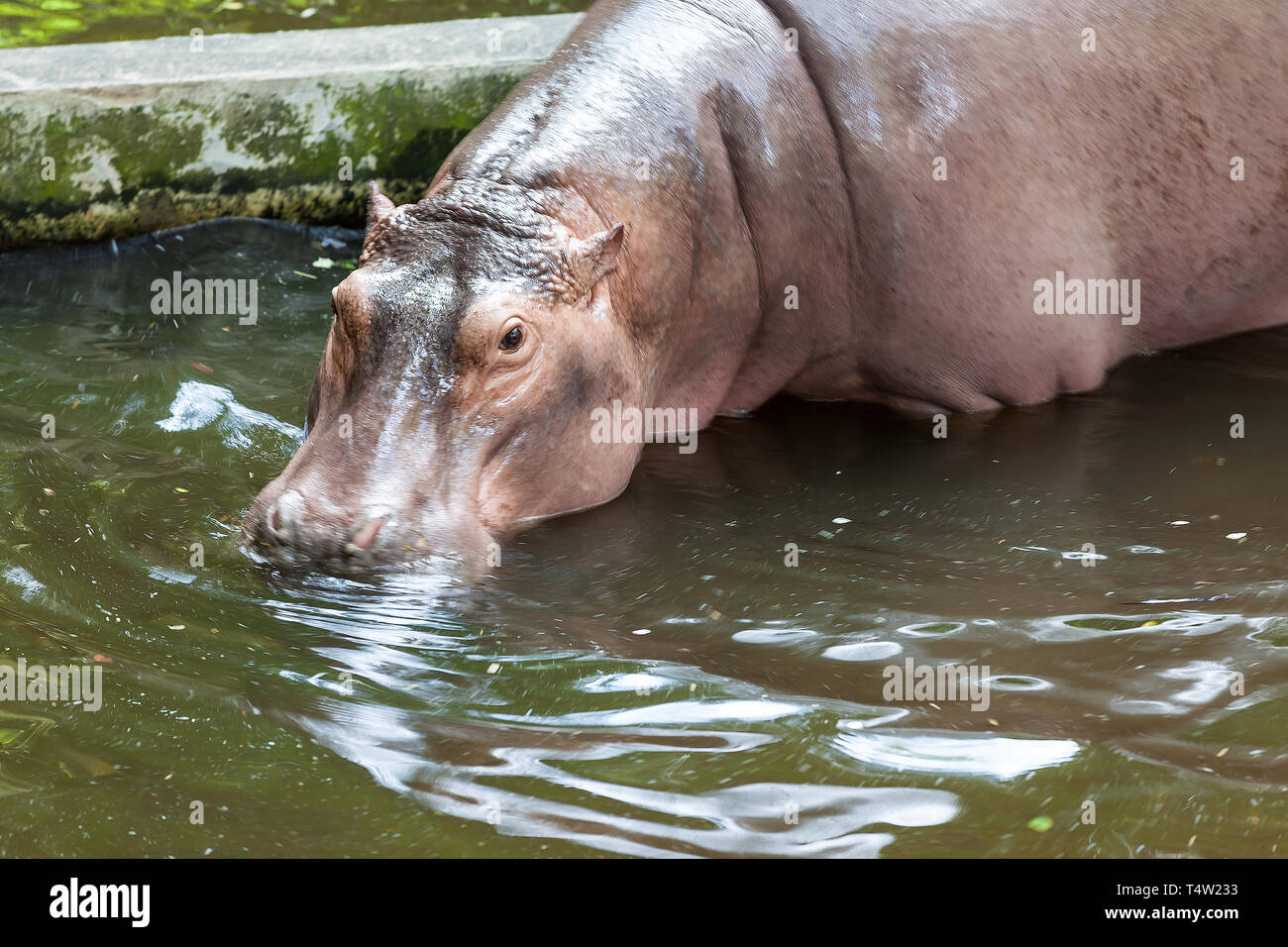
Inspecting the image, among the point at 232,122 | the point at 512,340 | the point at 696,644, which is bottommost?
the point at 696,644

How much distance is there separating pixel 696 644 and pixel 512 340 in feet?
3.40

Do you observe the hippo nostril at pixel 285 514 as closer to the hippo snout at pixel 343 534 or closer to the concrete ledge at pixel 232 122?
the hippo snout at pixel 343 534

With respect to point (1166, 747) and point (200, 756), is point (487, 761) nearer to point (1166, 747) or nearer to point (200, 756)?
point (200, 756)

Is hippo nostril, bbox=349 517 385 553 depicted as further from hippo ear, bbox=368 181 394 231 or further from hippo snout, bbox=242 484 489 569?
hippo ear, bbox=368 181 394 231

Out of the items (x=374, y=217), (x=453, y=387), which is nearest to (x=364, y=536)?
(x=453, y=387)

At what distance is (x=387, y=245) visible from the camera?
414 centimetres

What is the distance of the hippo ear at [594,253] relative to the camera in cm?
417

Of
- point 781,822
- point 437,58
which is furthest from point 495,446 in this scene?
point 437,58

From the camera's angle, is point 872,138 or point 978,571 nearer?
point 978,571

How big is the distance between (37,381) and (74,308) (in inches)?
35.0

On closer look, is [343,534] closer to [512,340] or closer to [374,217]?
[512,340]

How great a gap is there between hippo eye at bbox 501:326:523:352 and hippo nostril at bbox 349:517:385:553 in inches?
24.8

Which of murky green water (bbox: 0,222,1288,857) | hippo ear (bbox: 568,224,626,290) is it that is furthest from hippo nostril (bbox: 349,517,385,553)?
hippo ear (bbox: 568,224,626,290)

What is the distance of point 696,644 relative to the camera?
3.57 meters
